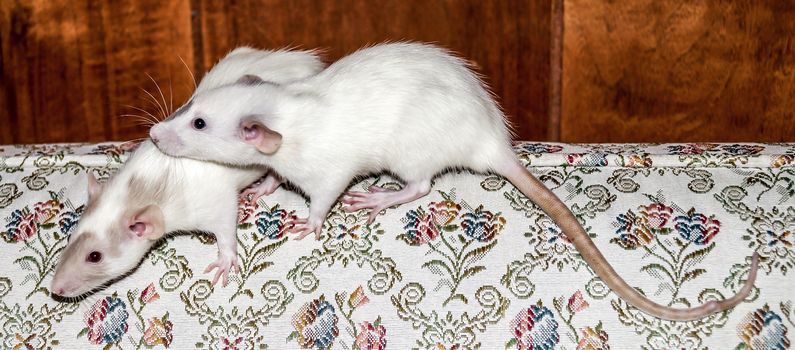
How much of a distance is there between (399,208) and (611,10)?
1.30 metres

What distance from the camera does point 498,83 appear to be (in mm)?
2939

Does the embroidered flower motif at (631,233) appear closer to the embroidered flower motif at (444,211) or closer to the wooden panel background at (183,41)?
the embroidered flower motif at (444,211)

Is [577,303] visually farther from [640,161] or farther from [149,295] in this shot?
[149,295]

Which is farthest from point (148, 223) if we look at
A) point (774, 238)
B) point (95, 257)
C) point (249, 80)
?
point (774, 238)

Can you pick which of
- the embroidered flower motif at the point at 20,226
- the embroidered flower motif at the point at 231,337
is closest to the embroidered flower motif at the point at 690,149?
the embroidered flower motif at the point at 231,337

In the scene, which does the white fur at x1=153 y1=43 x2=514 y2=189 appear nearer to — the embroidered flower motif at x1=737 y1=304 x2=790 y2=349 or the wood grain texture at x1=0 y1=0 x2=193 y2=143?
the embroidered flower motif at x1=737 y1=304 x2=790 y2=349

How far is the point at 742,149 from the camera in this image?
1.98 meters

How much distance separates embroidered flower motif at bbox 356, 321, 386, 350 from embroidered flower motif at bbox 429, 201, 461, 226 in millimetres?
249

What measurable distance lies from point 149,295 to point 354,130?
503 mm

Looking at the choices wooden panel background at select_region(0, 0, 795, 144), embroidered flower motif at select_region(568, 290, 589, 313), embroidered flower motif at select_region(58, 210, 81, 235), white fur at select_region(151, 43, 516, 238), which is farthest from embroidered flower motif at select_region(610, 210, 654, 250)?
wooden panel background at select_region(0, 0, 795, 144)

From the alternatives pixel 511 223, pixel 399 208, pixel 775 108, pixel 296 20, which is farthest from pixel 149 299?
pixel 775 108

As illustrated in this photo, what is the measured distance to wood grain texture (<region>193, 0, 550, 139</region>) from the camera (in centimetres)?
287

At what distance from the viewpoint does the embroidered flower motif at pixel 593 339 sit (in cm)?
165

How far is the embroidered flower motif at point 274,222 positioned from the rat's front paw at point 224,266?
88 millimetres
